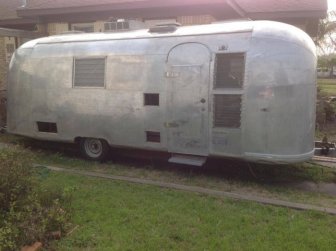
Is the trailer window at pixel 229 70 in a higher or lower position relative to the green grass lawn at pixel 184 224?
higher

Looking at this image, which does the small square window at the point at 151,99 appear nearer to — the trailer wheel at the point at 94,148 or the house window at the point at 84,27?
the trailer wheel at the point at 94,148

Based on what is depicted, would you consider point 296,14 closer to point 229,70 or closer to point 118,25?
point 118,25

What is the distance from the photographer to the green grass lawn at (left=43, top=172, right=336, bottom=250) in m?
4.81

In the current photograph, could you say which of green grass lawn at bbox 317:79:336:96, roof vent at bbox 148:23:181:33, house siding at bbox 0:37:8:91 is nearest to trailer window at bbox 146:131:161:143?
roof vent at bbox 148:23:181:33

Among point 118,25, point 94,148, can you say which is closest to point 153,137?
point 94,148

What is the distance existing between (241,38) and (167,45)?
4.62ft

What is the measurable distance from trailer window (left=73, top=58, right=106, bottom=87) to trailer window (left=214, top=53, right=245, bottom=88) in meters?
2.46

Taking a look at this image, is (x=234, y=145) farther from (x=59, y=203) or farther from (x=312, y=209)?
(x=59, y=203)

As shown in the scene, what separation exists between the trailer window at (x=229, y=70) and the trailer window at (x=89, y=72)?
2.46 metres

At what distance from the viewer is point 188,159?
25.6ft

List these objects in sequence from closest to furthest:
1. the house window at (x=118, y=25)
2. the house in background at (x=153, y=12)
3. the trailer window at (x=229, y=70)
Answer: the trailer window at (x=229, y=70) < the house window at (x=118, y=25) < the house in background at (x=153, y=12)

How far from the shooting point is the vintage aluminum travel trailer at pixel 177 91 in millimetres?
6926

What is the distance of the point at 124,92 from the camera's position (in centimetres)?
823

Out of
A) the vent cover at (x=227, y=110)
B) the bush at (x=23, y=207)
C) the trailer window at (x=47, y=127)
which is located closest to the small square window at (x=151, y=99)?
the vent cover at (x=227, y=110)
